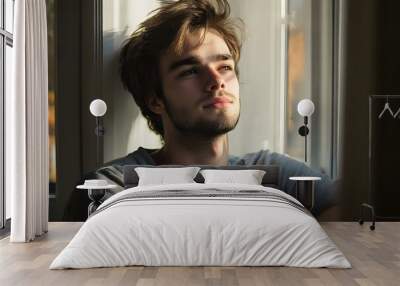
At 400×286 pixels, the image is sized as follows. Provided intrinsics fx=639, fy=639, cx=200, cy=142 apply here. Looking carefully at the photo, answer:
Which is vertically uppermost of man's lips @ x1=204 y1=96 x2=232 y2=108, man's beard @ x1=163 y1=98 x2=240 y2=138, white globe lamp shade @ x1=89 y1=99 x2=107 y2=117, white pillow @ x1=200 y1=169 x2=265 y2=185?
man's lips @ x1=204 y1=96 x2=232 y2=108

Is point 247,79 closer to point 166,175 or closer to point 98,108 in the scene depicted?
point 166,175

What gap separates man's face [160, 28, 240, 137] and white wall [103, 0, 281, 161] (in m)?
0.24

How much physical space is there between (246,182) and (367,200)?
1.82 meters

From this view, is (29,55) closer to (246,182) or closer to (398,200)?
(246,182)

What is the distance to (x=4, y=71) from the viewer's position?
23.4ft

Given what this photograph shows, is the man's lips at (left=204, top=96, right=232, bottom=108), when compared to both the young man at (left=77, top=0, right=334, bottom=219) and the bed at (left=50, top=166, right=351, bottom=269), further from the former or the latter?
the bed at (left=50, top=166, right=351, bottom=269)

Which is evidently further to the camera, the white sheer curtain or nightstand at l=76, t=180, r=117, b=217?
nightstand at l=76, t=180, r=117, b=217

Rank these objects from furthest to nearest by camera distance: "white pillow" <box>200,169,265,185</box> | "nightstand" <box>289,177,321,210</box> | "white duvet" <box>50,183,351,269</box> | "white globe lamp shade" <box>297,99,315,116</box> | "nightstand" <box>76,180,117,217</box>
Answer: "white globe lamp shade" <box>297,99,315,116</box> < "nightstand" <box>289,177,321,210</box> < "nightstand" <box>76,180,117,217</box> < "white pillow" <box>200,169,265,185</box> < "white duvet" <box>50,183,351,269</box>

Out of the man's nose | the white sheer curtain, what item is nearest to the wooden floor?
the white sheer curtain

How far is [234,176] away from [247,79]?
4.55 ft

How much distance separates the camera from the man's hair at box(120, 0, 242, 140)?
792cm

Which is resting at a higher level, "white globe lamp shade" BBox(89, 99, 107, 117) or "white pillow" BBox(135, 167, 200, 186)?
"white globe lamp shade" BBox(89, 99, 107, 117)

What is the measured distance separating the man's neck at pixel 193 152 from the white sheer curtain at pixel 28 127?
5.25 ft

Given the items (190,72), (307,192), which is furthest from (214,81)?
(307,192)
